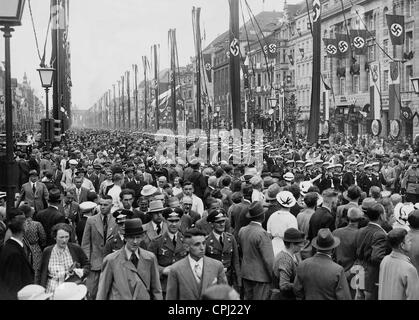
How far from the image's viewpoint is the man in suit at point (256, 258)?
843 cm

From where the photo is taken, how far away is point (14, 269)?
7.66 meters

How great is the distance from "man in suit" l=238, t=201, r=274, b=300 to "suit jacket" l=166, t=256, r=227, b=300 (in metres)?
1.86

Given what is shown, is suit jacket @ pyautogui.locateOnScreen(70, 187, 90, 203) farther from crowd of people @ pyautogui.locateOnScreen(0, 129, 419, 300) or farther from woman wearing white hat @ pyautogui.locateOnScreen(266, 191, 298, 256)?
woman wearing white hat @ pyautogui.locateOnScreen(266, 191, 298, 256)

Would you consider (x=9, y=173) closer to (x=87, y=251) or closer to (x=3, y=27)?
(x=87, y=251)

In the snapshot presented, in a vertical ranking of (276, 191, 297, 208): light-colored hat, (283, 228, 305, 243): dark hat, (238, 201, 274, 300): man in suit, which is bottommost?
(238, 201, 274, 300): man in suit

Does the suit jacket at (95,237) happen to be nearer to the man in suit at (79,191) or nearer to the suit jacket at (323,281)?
the suit jacket at (323,281)

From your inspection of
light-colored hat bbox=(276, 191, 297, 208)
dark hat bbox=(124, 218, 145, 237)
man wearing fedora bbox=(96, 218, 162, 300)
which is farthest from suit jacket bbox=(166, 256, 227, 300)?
light-colored hat bbox=(276, 191, 297, 208)

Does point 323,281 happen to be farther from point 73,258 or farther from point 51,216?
point 51,216

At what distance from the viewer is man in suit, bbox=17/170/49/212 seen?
13.7m

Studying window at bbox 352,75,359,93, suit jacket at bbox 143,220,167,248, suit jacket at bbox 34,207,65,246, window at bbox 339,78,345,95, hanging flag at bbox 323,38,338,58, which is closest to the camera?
suit jacket at bbox 143,220,167,248

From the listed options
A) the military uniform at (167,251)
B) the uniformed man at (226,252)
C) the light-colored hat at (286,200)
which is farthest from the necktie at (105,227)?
the light-colored hat at (286,200)

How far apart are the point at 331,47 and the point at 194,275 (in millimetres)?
32019

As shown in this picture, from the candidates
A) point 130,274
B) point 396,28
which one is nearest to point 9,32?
point 130,274
